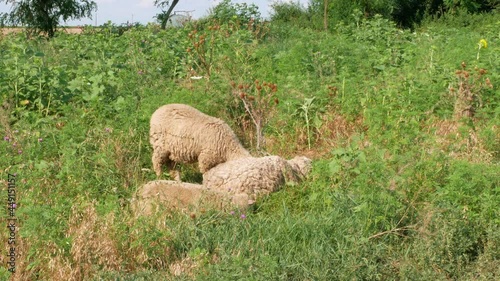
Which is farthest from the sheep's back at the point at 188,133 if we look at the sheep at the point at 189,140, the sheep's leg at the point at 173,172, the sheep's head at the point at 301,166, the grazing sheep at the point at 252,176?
the sheep's head at the point at 301,166

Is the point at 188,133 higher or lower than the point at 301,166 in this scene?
higher

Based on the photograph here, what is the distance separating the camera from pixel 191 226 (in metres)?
5.77

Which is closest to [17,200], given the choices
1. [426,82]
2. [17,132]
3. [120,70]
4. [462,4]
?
[17,132]

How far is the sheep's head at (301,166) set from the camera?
23.7ft

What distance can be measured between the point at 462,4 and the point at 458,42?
17.1 m

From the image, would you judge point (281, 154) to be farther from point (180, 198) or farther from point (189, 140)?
point (180, 198)

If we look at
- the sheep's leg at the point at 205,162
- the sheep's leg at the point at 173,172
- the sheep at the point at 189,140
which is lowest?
the sheep's leg at the point at 173,172

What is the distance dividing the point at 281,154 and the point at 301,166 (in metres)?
0.95

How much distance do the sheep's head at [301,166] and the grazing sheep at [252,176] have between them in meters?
0.01

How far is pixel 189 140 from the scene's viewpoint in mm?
7258

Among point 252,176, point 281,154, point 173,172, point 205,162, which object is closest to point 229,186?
point 252,176

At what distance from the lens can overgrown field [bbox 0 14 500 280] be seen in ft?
17.6

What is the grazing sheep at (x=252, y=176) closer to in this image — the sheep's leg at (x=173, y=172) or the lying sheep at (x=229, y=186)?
the lying sheep at (x=229, y=186)

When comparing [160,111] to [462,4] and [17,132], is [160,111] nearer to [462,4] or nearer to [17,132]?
[17,132]
